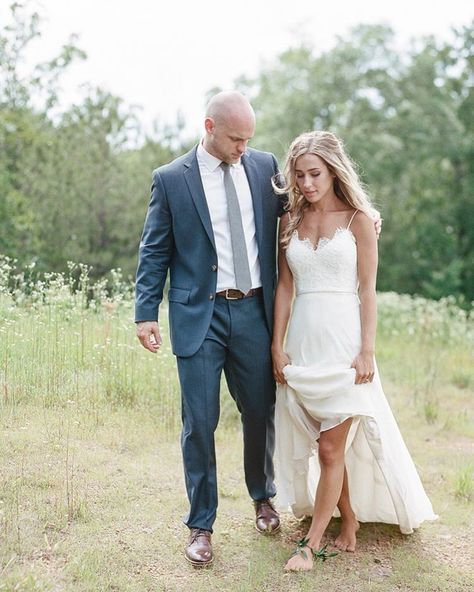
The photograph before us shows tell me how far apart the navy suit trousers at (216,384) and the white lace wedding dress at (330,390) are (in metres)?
0.13

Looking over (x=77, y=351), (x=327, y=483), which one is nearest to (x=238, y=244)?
(x=327, y=483)

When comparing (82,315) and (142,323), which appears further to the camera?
(82,315)

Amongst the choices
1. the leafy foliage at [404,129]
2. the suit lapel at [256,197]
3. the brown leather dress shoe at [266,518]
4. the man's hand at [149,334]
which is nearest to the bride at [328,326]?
the suit lapel at [256,197]

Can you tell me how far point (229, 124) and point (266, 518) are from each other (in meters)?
1.97

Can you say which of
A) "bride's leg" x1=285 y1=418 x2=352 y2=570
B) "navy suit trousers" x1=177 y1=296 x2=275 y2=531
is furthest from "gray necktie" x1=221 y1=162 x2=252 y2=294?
"bride's leg" x1=285 y1=418 x2=352 y2=570

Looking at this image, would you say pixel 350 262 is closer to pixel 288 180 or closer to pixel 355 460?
pixel 288 180

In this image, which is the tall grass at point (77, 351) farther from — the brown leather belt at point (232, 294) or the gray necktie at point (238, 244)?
the gray necktie at point (238, 244)

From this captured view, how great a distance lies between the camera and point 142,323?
12.1 ft

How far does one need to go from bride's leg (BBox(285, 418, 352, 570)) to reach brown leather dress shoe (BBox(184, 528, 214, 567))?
0.36 m

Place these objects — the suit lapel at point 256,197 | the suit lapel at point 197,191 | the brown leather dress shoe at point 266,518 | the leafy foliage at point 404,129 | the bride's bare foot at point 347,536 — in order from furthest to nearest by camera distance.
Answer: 1. the leafy foliage at point 404,129
2. the brown leather dress shoe at point 266,518
3. the bride's bare foot at point 347,536
4. the suit lapel at point 256,197
5. the suit lapel at point 197,191

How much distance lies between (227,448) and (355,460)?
1560mm

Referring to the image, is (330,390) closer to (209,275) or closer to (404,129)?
(209,275)

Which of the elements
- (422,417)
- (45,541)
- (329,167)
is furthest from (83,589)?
(422,417)

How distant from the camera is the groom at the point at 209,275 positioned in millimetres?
3648
